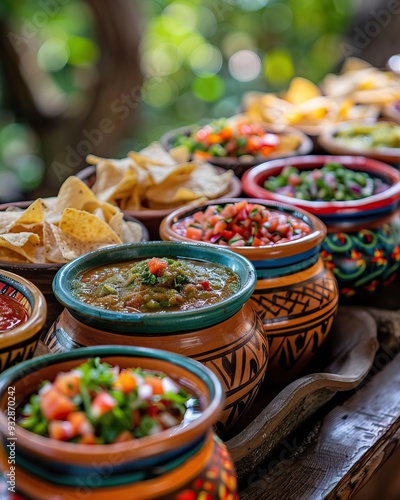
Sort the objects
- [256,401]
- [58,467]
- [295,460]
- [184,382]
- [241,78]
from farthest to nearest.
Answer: [241,78] < [256,401] < [295,460] < [184,382] < [58,467]

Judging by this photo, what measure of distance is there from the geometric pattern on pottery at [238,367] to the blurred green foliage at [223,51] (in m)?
5.53

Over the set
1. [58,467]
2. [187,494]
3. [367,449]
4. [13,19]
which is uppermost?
[13,19]

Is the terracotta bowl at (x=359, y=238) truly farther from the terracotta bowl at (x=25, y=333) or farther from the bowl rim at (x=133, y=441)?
the bowl rim at (x=133, y=441)

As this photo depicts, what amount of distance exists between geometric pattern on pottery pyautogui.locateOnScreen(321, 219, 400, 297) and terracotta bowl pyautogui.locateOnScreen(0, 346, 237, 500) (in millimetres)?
1406

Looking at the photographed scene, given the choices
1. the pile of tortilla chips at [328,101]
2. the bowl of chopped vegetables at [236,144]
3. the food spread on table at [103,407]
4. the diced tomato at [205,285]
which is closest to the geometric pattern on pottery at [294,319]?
the diced tomato at [205,285]

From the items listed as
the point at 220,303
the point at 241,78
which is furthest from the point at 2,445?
the point at 241,78

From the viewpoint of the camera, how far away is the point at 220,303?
1648 millimetres

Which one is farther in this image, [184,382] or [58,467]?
[184,382]

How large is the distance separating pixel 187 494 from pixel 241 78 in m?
7.76

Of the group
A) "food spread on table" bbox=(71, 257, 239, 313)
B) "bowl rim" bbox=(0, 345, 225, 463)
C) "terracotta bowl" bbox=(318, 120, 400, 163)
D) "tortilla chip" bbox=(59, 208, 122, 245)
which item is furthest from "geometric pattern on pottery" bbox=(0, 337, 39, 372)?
"terracotta bowl" bbox=(318, 120, 400, 163)

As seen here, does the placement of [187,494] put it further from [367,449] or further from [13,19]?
[13,19]

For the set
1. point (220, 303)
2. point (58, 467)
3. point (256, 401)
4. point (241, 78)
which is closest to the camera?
point (58, 467)

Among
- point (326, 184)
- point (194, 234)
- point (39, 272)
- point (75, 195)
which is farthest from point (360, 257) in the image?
point (39, 272)

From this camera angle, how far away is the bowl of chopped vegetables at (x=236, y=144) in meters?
3.19
